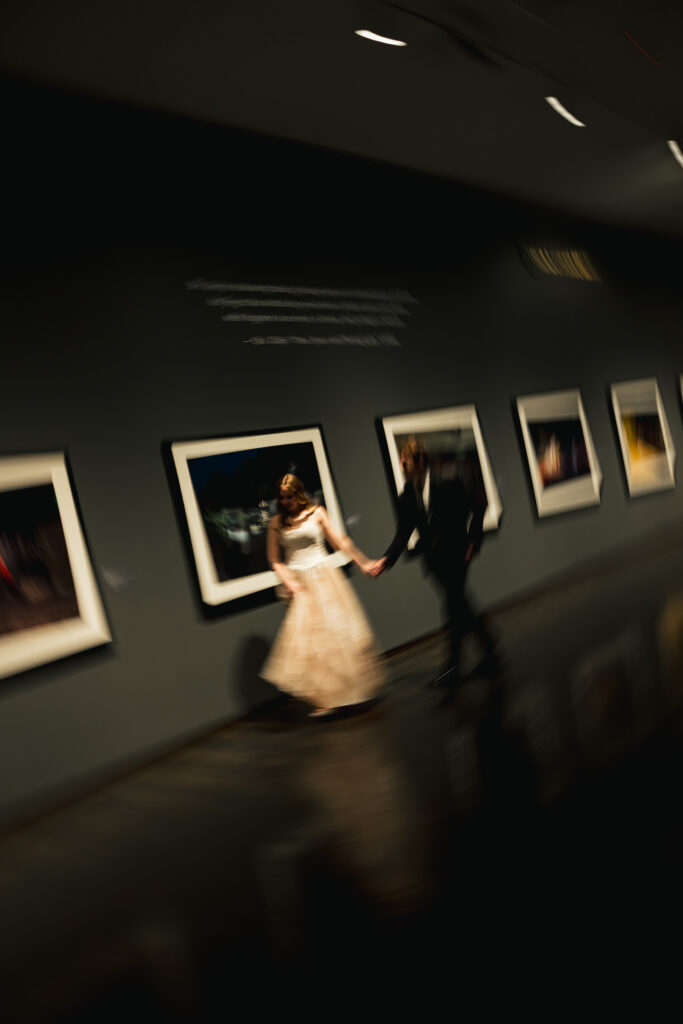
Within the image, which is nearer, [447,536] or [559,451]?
[447,536]

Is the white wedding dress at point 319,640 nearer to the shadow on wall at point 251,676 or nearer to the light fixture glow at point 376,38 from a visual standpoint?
the shadow on wall at point 251,676

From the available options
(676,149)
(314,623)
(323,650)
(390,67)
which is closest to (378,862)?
(323,650)

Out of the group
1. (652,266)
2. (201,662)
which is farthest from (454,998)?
(652,266)

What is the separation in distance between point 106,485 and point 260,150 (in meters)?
3.51

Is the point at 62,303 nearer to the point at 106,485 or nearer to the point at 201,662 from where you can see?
the point at 106,485

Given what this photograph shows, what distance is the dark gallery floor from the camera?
102 inches

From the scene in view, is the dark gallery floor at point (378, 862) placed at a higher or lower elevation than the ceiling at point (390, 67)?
lower

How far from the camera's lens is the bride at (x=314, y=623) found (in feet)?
19.1

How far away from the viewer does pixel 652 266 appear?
1309 cm

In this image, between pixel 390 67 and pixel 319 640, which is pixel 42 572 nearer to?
pixel 319 640

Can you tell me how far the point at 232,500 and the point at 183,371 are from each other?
42.6 inches

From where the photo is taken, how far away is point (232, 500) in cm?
632

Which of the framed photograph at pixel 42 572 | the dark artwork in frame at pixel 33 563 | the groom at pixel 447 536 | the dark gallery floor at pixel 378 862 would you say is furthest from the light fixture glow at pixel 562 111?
the dark artwork in frame at pixel 33 563

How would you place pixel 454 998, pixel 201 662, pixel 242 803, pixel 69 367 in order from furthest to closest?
pixel 201 662
pixel 69 367
pixel 242 803
pixel 454 998
